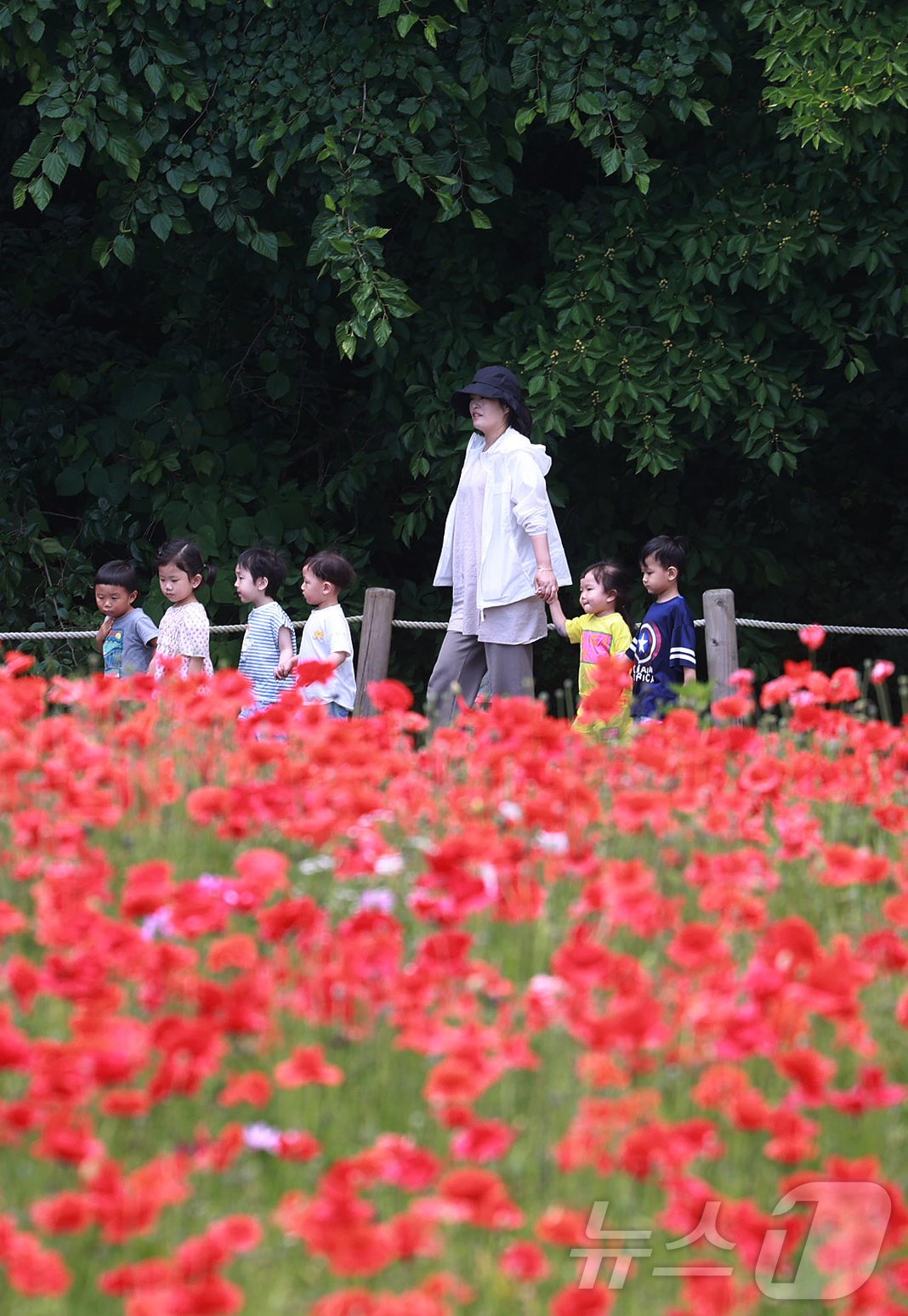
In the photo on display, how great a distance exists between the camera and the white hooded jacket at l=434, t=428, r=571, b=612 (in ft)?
22.6

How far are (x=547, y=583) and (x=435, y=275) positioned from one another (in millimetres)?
3559

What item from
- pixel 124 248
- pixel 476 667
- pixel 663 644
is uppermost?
pixel 124 248

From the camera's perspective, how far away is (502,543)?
6949mm

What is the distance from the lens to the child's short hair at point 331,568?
6.87m

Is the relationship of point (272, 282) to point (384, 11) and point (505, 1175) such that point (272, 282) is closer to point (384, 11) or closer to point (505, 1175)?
point (384, 11)

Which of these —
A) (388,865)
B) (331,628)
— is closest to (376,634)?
(331,628)

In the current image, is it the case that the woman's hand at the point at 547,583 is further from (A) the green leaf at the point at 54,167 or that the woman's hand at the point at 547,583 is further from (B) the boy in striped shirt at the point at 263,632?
(A) the green leaf at the point at 54,167

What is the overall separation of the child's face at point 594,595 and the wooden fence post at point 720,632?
0.76 metres

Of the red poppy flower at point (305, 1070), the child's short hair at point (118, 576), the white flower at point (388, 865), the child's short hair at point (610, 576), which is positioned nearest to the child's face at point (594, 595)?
the child's short hair at point (610, 576)

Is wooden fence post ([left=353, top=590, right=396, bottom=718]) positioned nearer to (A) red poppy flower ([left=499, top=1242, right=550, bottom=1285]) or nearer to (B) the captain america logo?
(B) the captain america logo

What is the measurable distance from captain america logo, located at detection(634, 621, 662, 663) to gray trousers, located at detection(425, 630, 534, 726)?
42 centimetres

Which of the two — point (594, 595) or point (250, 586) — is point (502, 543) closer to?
point (594, 595)

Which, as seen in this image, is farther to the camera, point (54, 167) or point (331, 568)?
point (54, 167)

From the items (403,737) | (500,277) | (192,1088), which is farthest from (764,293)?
(192,1088)
